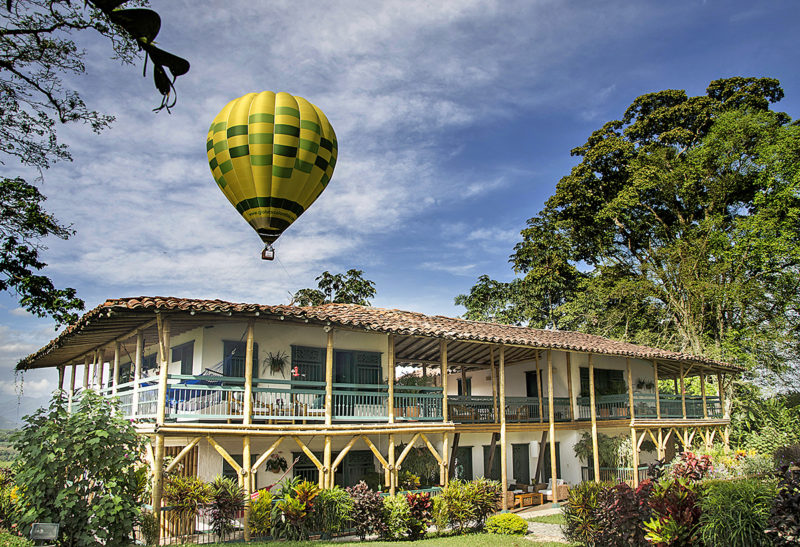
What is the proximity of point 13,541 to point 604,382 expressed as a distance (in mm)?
20501

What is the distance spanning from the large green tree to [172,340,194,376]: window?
25132mm

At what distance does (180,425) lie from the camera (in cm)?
1266

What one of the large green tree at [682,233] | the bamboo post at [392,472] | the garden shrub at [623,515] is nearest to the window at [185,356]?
the bamboo post at [392,472]

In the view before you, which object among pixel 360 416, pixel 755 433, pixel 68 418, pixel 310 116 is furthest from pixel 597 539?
pixel 755 433

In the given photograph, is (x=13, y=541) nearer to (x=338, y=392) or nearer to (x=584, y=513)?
(x=338, y=392)

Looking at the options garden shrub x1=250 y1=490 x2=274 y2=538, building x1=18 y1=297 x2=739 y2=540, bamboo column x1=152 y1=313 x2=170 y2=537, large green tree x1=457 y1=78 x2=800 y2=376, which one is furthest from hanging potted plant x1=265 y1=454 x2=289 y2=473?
large green tree x1=457 y1=78 x2=800 y2=376

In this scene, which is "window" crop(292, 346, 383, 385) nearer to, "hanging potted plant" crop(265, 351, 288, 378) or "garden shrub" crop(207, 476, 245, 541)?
"hanging potted plant" crop(265, 351, 288, 378)

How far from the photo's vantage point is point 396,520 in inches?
524

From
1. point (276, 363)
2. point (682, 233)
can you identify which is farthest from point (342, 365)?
point (682, 233)

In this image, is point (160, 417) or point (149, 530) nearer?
point (149, 530)

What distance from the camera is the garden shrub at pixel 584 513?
11547 mm

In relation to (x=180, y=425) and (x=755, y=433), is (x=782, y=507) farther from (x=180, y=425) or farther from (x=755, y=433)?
(x=755, y=433)

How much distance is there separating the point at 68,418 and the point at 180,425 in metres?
3.06

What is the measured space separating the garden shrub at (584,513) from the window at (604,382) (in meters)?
11.2
